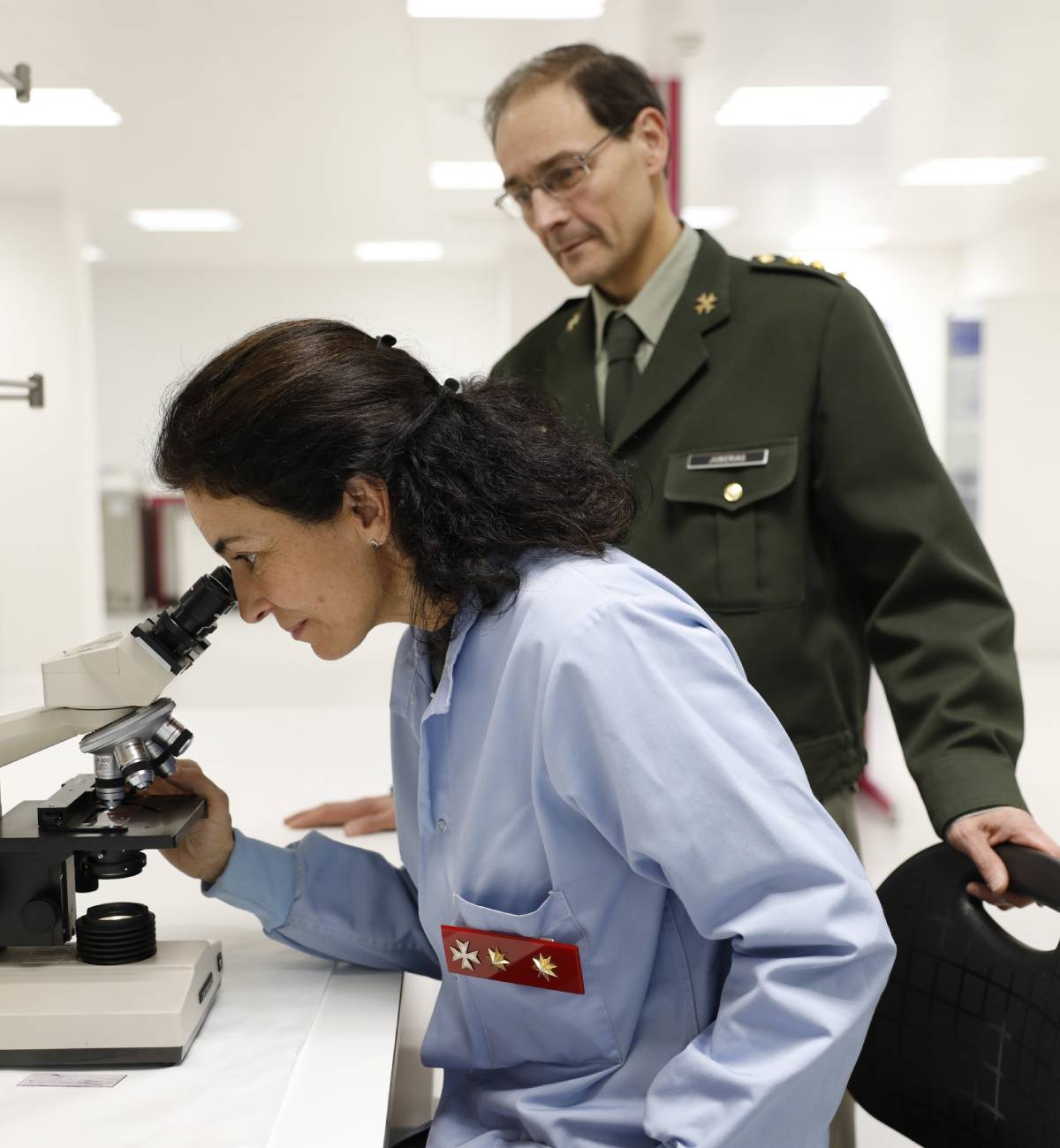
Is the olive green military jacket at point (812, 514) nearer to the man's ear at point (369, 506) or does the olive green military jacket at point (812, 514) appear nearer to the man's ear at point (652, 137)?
the man's ear at point (652, 137)

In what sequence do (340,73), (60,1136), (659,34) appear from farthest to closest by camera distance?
1. (340,73)
2. (659,34)
3. (60,1136)

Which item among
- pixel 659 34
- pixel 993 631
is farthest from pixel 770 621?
pixel 659 34

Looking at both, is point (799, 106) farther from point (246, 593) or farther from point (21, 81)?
point (246, 593)

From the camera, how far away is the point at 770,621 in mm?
1601

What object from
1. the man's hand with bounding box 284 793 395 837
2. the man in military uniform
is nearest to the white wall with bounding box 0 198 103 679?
the man's hand with bounding box 284 793 395 837

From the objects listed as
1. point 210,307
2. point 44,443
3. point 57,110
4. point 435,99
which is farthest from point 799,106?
point 210,307

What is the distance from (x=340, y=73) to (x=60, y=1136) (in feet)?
16.4

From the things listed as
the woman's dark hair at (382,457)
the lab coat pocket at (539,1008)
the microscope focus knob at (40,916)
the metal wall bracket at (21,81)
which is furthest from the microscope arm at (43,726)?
the metal wall bracket at (21,81)

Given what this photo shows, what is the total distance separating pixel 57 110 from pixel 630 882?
5.82 m

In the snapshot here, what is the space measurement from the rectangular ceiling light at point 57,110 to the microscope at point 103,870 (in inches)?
200

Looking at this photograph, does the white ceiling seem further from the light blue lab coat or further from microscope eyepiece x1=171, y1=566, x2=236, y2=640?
the light blue lab coat

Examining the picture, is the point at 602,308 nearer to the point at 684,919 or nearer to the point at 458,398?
the point at 458,398

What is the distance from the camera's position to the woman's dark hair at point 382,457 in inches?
43.4

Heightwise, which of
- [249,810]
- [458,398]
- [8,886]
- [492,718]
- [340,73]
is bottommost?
[249,810]
